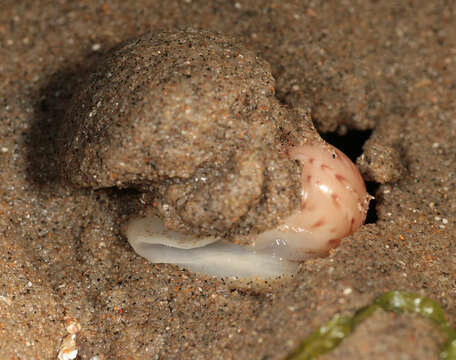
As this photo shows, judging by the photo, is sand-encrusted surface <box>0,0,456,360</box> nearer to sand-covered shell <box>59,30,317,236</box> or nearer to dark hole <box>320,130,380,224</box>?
dark hole <box>320,130,380,224</box>

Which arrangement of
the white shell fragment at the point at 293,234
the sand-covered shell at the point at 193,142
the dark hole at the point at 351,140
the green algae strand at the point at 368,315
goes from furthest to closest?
the dark hole at the point at 351,140 < the white shell fragment at the point at 293,234 < the sand-covered shell at the point at 193,142 < the green algae strand at the point at 368,315

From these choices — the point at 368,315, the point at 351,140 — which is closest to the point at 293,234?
the point at 368,315

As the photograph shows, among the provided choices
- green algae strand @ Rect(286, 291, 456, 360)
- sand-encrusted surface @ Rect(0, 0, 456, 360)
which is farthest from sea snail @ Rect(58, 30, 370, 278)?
green algae strand @ Rect(286, 291, 456, 360)

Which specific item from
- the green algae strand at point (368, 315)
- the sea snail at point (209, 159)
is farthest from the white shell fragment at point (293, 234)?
the green algae strand at point (368, 315)

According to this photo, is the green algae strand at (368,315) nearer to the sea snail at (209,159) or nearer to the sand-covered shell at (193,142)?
the sea snail at (209,159)

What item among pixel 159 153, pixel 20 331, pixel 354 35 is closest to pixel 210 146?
pixel 159 153

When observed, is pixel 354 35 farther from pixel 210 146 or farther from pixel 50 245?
pixel 50 245

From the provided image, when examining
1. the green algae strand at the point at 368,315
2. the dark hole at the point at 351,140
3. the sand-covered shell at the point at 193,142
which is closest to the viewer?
the green algae strand at the point at 368,315

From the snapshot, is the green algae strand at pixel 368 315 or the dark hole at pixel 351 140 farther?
the dark hole at pixel 351 140
